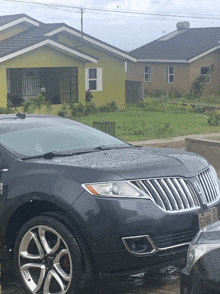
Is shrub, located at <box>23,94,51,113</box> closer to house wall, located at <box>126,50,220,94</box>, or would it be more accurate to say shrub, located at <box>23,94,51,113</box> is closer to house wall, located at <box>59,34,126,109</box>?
house wall, located at <box>59,34,126,109</box>

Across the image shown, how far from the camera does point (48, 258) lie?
14.5 ft

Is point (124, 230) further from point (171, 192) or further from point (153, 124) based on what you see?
point (153, 124)

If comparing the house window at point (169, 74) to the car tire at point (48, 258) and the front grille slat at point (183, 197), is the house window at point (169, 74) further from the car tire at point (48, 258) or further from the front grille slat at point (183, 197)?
the car tire at point (48, 258)

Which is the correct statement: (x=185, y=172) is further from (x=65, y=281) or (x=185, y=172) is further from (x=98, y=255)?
(x=65, y=281)

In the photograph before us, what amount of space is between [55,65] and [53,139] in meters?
20.7

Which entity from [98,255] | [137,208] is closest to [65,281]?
[98,255]

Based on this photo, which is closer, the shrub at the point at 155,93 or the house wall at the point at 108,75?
the house wall at the point at 108,75

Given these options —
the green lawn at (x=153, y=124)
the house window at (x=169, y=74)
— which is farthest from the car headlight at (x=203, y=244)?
the house window at (x=169, y=74)

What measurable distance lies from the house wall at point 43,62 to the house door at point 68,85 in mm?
355

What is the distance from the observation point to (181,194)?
448cm

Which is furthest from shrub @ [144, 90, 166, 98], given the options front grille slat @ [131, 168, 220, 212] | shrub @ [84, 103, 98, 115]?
front grille slat @ [131, 168, 220, 212]

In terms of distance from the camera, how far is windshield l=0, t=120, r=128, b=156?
5.24 m

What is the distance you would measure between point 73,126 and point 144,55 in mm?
36347

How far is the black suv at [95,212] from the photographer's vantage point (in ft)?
13.7
